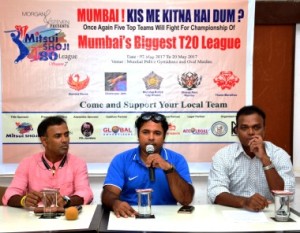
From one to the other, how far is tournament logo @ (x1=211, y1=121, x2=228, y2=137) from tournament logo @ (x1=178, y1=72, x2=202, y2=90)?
15.8 inches

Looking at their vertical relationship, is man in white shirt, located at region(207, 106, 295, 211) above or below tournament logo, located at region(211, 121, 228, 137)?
below

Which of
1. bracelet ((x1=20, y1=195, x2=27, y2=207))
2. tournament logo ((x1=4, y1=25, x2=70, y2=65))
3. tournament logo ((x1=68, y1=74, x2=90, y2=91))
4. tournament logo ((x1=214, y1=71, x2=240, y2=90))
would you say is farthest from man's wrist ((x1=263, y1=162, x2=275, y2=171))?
tournament logo ((x1=4, y1=25, x2=70, y2=65))

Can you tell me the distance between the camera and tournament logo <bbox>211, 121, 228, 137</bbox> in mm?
3807

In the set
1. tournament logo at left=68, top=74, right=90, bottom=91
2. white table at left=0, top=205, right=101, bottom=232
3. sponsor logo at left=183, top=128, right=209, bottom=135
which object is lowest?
white table at left=0, top=205, right=101, bottom=232

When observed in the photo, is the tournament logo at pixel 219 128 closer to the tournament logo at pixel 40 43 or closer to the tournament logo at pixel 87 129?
the tournament logo at pixel 87 129

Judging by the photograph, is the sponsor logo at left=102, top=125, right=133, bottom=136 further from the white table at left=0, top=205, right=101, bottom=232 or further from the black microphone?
the white table at left=0, top=205, right=101, bottom=232

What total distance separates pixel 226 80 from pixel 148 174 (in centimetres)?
136

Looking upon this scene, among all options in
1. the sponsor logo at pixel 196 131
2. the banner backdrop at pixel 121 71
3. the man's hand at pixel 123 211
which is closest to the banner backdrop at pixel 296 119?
the banner backdrop at pixel 121 71

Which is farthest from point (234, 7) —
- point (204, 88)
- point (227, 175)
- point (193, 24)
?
point (227, 175)

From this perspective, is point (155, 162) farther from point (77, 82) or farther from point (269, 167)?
point (77, 82)

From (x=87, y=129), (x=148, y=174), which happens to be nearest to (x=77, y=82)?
(x=87, y=129)

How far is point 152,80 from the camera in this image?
379 cm

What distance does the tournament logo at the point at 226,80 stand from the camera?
12.4 ft

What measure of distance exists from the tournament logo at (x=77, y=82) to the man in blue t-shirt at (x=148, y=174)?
102cm
